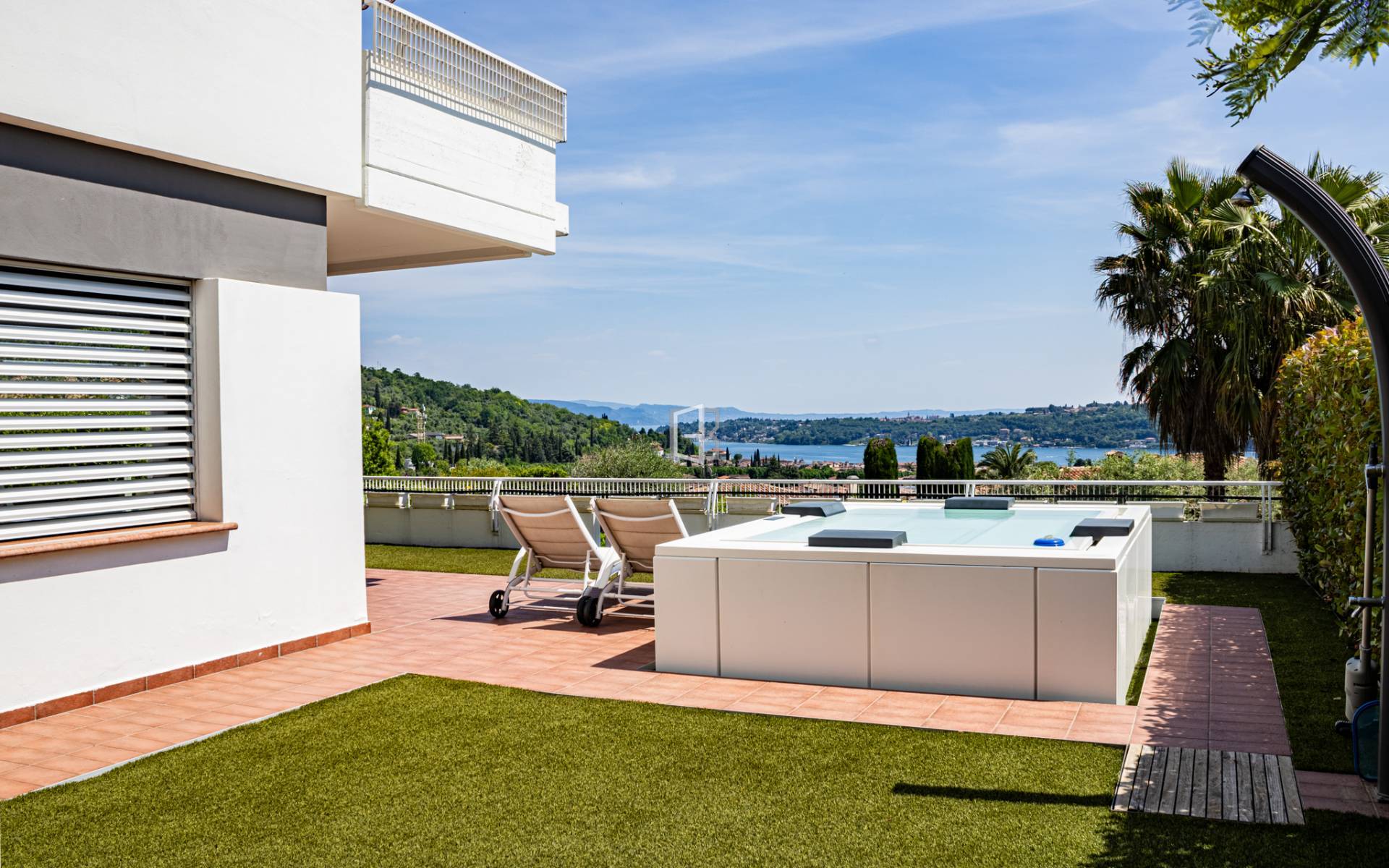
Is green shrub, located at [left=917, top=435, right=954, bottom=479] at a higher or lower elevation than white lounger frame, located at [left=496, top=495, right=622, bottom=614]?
higher

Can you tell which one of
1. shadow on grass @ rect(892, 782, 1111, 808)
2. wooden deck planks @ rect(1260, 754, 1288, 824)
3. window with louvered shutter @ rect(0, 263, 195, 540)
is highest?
window with louvered shutter @ rect(0, 263, 195, 540)

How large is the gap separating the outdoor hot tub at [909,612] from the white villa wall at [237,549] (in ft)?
8.62

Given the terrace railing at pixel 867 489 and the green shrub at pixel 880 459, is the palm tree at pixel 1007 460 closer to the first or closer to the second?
the green shrub at pixel 880 459

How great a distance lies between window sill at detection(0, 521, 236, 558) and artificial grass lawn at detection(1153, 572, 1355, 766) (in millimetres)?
5994

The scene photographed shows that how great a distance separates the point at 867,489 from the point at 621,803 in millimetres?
8994

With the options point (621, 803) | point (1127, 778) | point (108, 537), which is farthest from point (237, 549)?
point (1127, 778)

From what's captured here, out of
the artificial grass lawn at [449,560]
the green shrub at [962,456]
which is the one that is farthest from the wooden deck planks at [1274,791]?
the green shrub at [962,456]

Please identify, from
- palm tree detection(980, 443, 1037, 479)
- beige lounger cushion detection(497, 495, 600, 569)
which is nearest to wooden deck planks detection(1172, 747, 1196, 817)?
beige lounger cushion detection(497, 495, 600, 569)

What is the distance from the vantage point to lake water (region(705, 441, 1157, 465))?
23188 mm

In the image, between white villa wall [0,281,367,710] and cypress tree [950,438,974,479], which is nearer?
white villa wall [0,281,367,710]

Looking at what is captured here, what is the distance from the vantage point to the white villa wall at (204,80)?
18.5 feet

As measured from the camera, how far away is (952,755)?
4.64 metres

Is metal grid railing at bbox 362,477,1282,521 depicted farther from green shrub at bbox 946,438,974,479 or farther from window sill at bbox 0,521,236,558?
green shrub at bbox 946,438,974,479

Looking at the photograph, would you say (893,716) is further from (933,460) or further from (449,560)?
(933,460)
